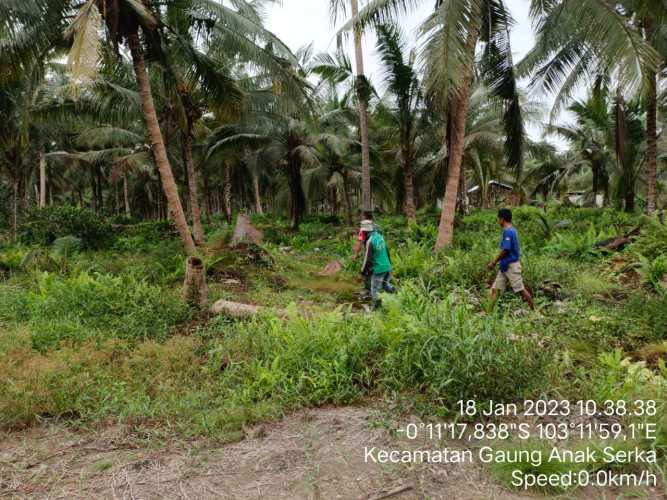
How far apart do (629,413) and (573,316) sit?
103 inches

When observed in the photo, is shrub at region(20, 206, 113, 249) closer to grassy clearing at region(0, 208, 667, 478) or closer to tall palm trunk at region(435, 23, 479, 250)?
grassy clearing at region(0, 208, 667, 478)

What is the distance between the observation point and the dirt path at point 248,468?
2.52 meters

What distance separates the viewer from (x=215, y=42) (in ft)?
28.3

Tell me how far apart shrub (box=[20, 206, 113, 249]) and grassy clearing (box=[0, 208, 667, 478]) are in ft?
17.8

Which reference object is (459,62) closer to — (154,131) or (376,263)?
(376,263)

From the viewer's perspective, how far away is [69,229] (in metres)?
13.1

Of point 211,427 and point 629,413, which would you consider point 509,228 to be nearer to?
point 629,413

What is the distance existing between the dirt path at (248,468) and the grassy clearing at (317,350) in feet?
0.77

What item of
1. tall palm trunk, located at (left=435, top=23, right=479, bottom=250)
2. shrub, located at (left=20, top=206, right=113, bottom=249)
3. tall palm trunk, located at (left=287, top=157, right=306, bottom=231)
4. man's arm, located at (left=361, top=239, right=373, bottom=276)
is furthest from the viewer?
tall palm trunk, located at (left=287, top=157, right=306, bottom=231)

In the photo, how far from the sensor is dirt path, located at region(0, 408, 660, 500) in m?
2.52

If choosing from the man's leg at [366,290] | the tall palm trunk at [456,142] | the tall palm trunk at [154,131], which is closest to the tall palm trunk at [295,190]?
the tall palm trunk at [456,142]

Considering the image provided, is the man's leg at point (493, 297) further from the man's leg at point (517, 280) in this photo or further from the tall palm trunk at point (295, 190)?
the tall palm trunk at point (295, 190)

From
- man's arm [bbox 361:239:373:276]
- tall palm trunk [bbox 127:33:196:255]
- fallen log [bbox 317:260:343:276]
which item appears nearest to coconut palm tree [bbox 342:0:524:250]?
fallen log [bbox 317:260:343:276]

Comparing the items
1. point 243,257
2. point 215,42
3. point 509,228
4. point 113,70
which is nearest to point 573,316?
point 509,228
